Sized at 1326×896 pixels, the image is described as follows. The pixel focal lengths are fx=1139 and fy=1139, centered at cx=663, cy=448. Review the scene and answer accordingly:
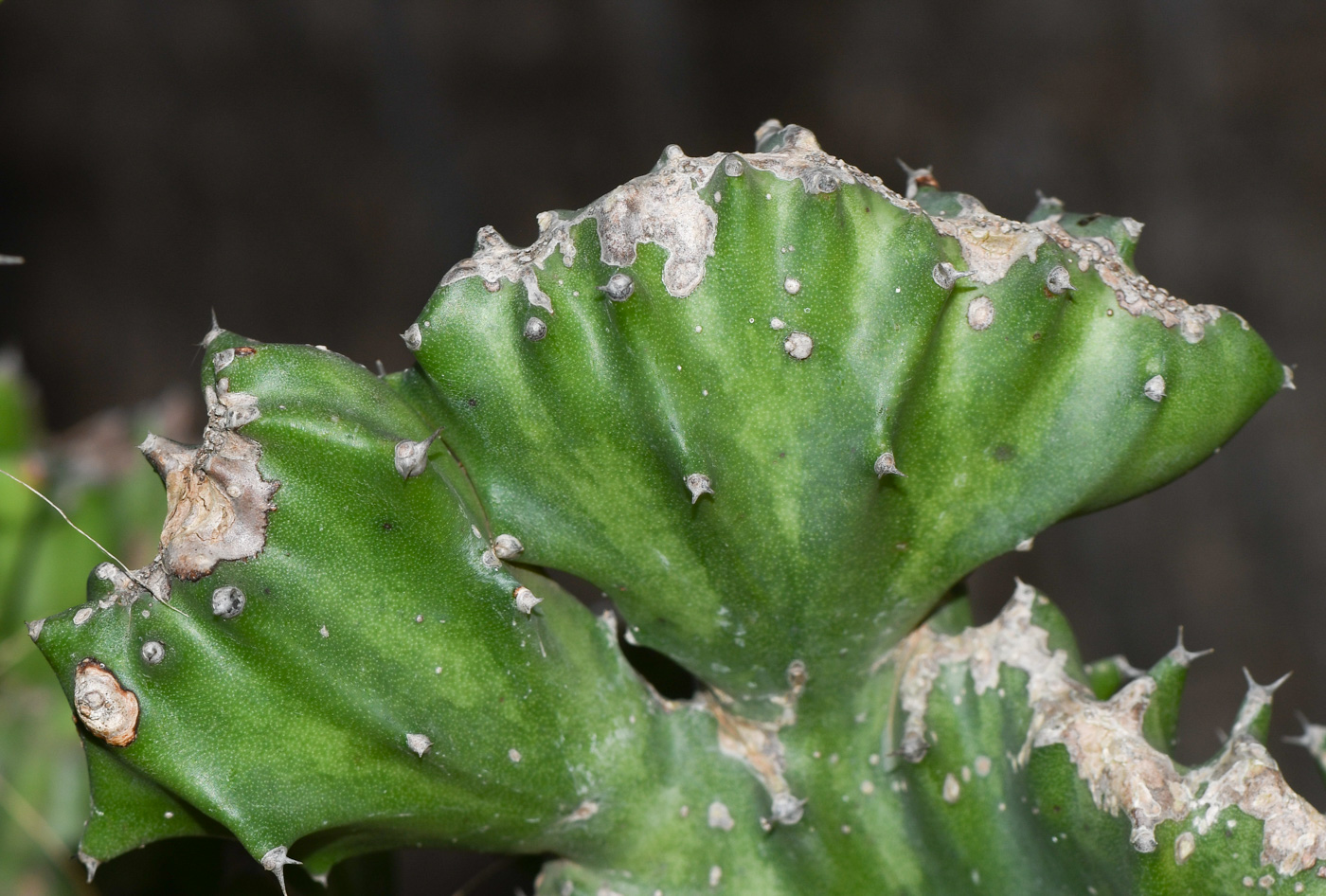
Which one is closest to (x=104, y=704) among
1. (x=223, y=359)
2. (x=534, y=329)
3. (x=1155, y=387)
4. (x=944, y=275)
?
(x=223, y=359)

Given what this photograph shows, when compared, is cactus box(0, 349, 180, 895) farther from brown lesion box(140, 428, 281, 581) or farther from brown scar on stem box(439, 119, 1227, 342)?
brown scar on stem box(439, 119, 1227, 342)

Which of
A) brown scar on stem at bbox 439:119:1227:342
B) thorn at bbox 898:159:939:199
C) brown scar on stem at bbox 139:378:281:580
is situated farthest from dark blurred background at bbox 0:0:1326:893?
brown scar on stem at bbox 139:378:281:580

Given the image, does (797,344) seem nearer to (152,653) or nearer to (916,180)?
(916,180)

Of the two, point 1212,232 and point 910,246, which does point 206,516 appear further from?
point 1212,232

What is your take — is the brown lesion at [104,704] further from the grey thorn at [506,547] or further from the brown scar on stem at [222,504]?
the grey thorn at [506,547]

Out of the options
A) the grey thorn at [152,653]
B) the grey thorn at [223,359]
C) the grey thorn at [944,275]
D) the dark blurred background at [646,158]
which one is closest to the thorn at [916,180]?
the grey thorn at [944,275]

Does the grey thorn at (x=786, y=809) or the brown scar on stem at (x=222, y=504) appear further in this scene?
the grey thorn at (x=786, y=809)
